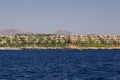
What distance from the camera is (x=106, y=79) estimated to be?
81500 millimetres

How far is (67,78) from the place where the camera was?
8281cm

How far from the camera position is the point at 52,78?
83.6 meters

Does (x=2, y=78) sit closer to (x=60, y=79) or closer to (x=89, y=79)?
(x=60, y=79)

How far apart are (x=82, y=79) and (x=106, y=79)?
4565mm

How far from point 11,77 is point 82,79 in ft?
47.2

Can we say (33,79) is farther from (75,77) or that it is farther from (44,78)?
(75,77)

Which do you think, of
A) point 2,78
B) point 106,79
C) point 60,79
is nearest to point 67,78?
point 60,79

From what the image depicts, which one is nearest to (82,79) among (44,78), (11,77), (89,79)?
(89,79)

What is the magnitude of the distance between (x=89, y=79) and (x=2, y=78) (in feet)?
55.4

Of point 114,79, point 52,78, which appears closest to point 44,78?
point 52,78

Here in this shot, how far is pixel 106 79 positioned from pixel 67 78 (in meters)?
7.52

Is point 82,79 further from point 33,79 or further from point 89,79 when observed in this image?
point 33,79

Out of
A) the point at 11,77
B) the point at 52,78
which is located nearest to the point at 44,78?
the point at 52,78

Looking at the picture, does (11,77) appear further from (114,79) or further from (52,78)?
(114,79)
